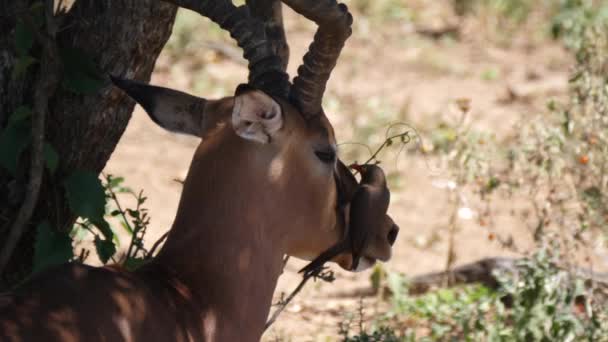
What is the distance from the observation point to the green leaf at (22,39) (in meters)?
4.26

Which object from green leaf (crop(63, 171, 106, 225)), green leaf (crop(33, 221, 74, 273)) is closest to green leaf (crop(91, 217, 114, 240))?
green leaf (crop(63, 171, 106, 225))

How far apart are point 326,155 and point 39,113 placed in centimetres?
114

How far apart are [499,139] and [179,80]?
3.23m

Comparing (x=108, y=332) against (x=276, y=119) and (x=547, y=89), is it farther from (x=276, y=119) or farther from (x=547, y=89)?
(x=547, y=89)

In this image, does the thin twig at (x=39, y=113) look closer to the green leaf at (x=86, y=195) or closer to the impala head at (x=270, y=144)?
the green leaf at (x=86, y=195)

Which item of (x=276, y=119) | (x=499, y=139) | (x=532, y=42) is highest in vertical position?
(x=532, y=42)

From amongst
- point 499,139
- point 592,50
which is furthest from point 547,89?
point 592,50

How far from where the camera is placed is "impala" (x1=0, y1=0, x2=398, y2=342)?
349 cm

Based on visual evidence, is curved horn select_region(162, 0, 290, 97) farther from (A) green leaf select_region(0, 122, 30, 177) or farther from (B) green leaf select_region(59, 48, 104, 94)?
(A) green leaf select_region(0, 122, 30, 177)

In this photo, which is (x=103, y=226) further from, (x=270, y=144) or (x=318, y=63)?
(x=318, y=63)

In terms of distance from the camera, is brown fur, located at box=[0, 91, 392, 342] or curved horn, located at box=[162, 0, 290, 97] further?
curved horn, located at box=[162, 0, 290, 97]

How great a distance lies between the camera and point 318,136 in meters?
3.93

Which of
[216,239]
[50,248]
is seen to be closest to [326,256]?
[216,239]

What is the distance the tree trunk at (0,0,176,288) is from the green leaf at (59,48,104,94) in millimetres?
86
